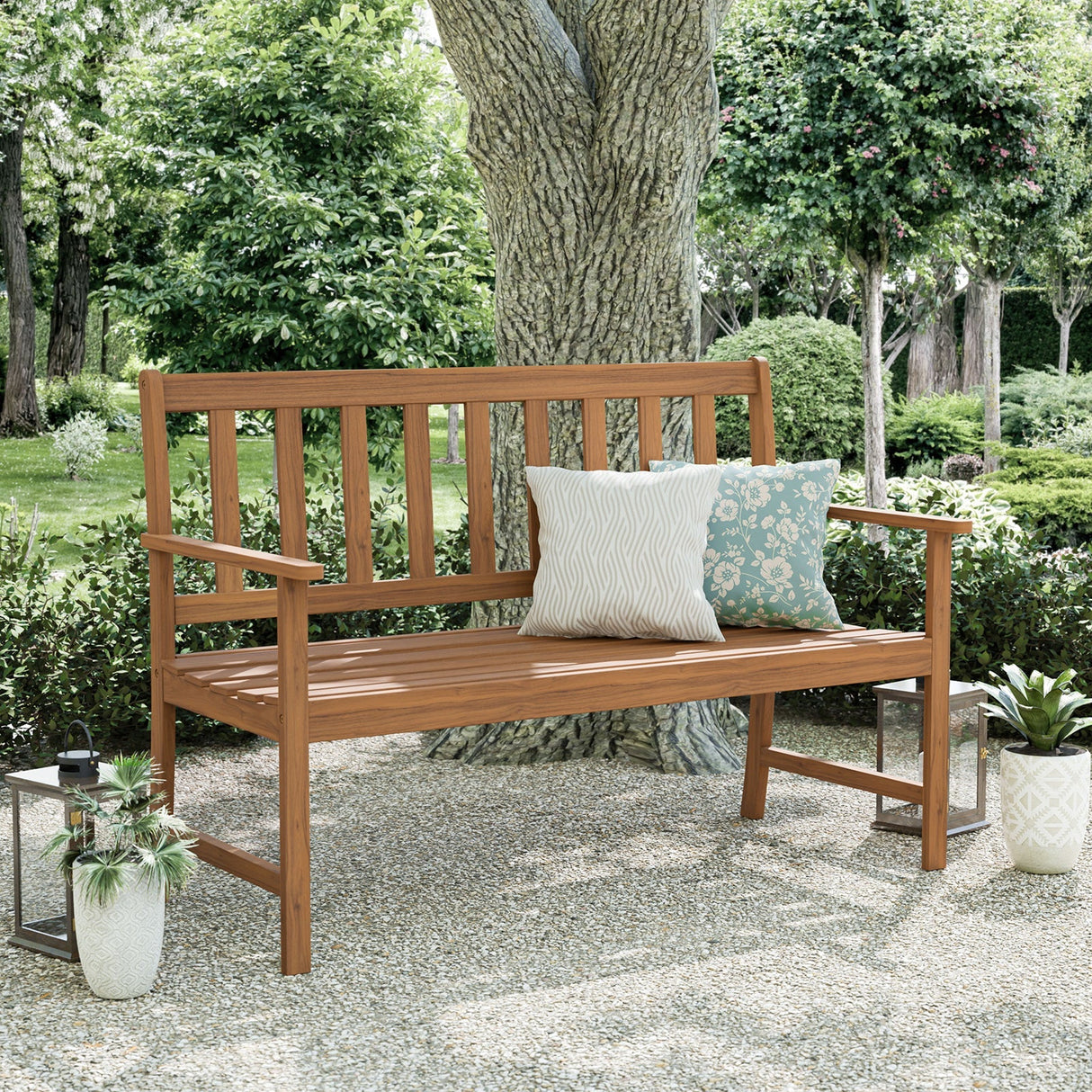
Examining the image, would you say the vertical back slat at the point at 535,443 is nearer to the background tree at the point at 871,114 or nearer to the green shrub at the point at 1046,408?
the background tree at the point at 871,114

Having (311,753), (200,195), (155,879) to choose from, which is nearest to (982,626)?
(311,753)

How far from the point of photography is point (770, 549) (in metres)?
3.12

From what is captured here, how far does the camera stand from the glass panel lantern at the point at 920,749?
3316 millimetres

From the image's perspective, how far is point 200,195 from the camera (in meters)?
5.91

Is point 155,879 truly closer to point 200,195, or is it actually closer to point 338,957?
point 338,957

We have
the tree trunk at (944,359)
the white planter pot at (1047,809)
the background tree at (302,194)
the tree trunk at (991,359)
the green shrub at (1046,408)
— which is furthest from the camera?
the tree trunk at (944,359)

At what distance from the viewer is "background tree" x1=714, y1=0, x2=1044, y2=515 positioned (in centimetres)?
686

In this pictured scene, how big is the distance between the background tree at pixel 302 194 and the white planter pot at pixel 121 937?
11.0ft

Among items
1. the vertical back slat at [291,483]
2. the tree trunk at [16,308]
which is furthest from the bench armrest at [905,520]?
the tree trunk at [16,308]

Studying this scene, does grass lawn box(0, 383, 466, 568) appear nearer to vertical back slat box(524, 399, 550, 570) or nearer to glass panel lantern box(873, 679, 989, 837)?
vertical back slat box(524, 399, 550, 570)

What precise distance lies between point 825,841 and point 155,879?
5.42ft

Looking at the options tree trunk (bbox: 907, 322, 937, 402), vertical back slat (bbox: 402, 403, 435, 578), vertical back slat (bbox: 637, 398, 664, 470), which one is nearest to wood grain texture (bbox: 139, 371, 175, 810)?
vertical back slat (bbox: 402, 403, 435, 578)

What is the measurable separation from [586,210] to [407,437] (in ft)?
3.59

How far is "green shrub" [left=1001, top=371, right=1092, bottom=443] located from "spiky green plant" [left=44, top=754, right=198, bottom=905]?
9.90 meters
